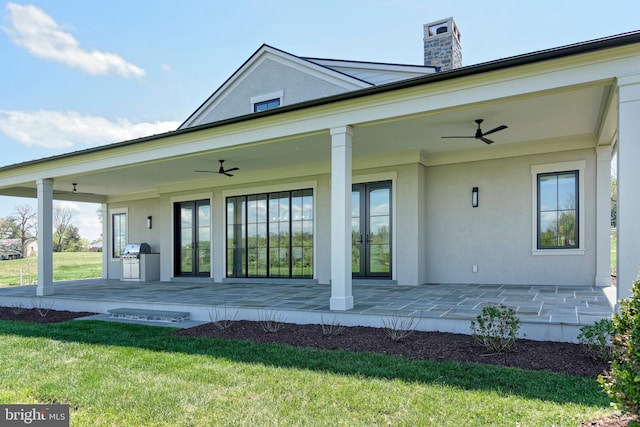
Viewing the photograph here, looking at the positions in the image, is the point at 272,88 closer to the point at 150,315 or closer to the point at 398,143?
the point at 398,143

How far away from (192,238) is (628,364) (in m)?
11.0

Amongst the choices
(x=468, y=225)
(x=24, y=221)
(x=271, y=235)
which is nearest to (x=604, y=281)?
(x=468, y=225)

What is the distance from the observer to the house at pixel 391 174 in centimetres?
479

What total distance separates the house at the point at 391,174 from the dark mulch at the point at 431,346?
0.73m

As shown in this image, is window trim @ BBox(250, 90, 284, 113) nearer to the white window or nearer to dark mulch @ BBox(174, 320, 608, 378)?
the white window

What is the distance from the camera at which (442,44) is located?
10.7 meters

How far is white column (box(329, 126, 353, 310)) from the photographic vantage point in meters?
5.76

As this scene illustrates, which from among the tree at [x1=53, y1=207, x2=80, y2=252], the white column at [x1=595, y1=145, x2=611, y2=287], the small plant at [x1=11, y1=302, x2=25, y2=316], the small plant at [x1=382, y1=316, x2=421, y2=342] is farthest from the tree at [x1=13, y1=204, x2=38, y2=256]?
the white column at [x1=595, y1=145, x2=611, y2=287]

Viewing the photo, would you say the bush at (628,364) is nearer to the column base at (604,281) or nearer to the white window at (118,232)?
the column base at (604,281)

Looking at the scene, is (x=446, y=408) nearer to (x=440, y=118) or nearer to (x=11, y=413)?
(x=11, y=413)

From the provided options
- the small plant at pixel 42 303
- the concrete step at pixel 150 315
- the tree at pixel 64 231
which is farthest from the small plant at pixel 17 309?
the tree at pixel 64 231

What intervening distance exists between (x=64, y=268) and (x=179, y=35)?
17.4 m

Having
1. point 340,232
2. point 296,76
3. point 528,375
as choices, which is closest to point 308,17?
point 296,76

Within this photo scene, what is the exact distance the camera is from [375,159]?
8.88 metres
